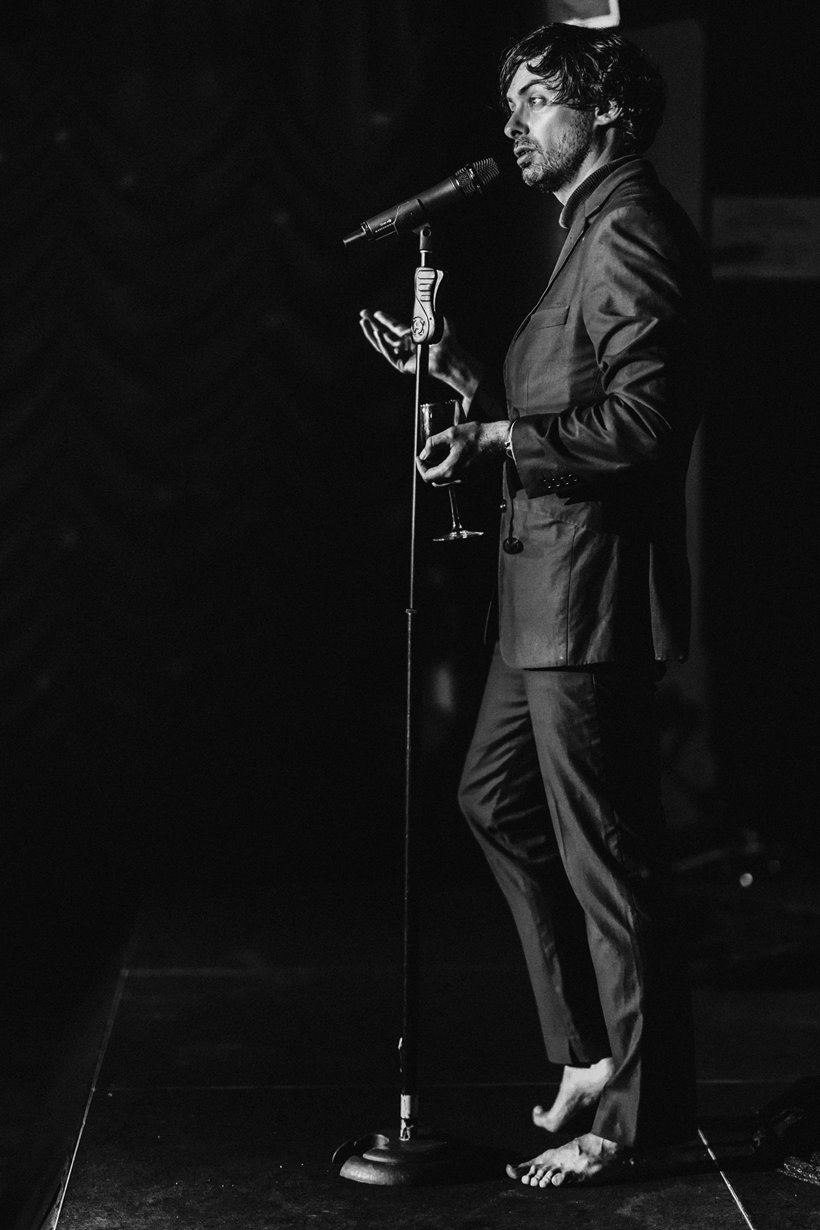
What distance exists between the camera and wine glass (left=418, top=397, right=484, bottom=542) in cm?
233

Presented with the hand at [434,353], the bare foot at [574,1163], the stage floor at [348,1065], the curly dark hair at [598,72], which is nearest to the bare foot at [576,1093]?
the stage floor at [348,1065]

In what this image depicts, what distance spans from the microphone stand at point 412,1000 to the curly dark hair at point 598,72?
0.31m

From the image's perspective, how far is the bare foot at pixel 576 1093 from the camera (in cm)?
253

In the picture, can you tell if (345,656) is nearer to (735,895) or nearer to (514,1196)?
(735,895)

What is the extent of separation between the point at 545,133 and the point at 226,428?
8.40 ft

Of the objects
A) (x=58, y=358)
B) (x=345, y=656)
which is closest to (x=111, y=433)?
(x=58, y=358)

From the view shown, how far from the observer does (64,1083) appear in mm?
2875

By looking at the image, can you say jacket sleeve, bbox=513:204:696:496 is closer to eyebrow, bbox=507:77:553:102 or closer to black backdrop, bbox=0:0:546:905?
Result: eyebrow, bbox=507:77:553:102

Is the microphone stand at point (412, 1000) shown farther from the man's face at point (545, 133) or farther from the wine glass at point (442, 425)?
the man's face at point (545, 133)

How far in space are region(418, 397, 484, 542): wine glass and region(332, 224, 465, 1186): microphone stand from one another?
15 mm

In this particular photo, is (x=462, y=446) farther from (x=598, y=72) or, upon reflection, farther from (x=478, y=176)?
(x=598, y=72)

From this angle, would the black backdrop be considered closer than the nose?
No

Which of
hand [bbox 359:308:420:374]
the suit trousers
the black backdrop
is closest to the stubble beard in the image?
hand [bbox 359:308:420:374]

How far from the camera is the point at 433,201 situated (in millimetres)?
2393
